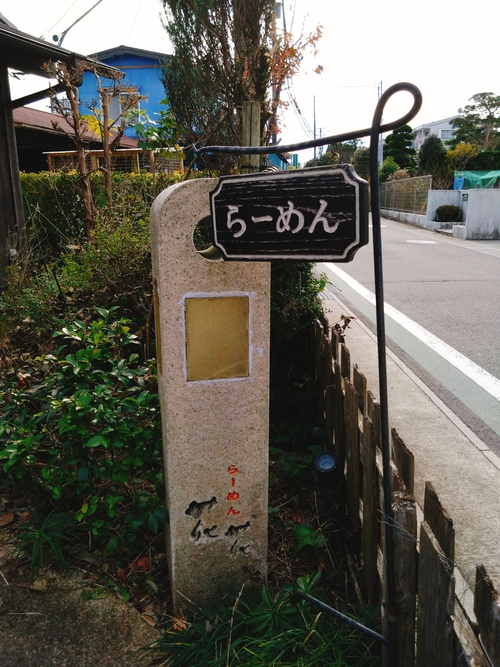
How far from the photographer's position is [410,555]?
1.78 meters

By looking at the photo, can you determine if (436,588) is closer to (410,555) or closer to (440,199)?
(410,555)

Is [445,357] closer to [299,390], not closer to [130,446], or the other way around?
[299,390]

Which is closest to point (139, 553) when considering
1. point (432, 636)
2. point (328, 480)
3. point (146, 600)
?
point (146, 600)

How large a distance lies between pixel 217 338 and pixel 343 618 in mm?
1091

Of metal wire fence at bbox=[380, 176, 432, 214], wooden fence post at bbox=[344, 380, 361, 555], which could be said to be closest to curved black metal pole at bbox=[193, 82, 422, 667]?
wooden fence post at bbox=[344, 380, 361, 555]

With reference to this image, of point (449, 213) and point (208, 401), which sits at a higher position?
point (449, 213)

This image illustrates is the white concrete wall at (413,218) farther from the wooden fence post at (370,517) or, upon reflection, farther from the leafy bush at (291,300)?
the wooden fence post at (370,517)

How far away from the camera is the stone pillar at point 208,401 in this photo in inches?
80.5

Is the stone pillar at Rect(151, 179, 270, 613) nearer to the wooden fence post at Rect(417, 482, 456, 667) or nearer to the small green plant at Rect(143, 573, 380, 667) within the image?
the small green plant at Rect(143, 573, 380, 667)

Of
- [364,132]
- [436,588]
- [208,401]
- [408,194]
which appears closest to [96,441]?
[208,401]

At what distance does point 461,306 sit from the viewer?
8422 mm

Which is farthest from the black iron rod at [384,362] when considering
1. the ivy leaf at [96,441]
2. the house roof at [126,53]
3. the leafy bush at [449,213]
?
the house roof at [126,53]

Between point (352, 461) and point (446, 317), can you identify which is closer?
point (352, 461)

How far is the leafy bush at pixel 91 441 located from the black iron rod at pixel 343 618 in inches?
26.9
